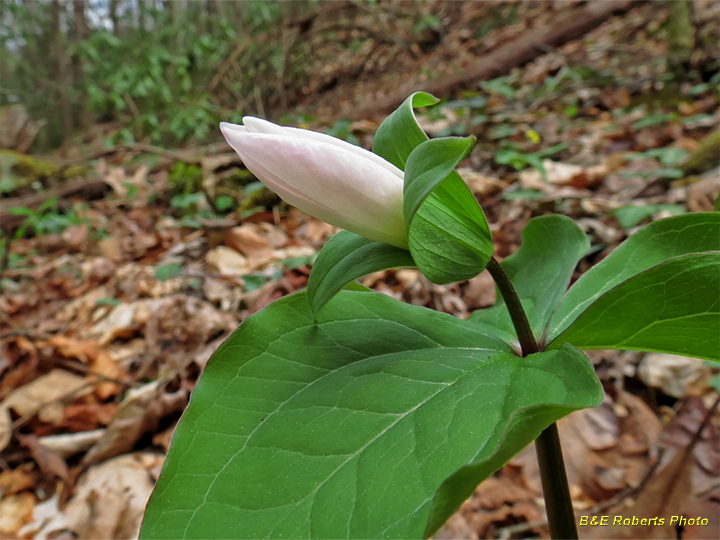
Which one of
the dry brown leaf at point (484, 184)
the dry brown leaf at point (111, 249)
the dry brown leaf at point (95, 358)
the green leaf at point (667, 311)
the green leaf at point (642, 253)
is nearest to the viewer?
the green leaf at point (667, 311)

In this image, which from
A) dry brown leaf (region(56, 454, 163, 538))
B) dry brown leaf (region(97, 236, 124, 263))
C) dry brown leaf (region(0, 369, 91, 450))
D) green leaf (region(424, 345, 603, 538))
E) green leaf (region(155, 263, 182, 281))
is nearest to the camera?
green leaf (region(424, 345, 603, 538))

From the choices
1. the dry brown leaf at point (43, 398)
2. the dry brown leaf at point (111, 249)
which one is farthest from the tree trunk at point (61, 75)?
the dry brown leaf at point (43, 398)

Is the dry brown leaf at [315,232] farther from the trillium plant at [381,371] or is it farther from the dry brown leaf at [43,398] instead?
the trillium plant at [381,371]

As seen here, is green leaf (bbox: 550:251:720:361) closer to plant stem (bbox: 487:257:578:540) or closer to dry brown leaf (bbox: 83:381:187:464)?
plant stem (bbox: 487:257:578:540)

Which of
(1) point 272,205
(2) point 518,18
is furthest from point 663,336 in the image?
(2) point 518,18

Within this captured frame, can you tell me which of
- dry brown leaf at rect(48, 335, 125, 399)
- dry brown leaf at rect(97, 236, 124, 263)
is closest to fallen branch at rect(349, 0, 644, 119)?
dry brown leaf at rect(97, 236, 124, 263)
